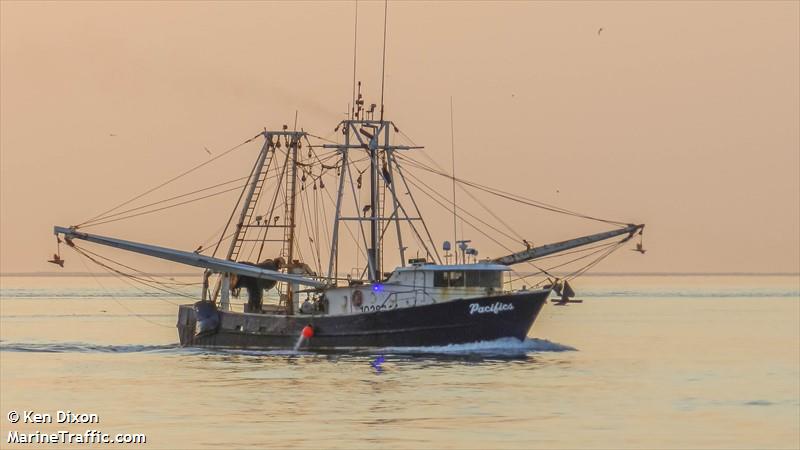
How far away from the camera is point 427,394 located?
59.1 meters

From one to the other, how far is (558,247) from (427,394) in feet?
79.0

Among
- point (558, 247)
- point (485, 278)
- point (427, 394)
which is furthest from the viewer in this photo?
point (558, 247)

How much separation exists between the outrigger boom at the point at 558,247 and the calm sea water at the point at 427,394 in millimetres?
4255

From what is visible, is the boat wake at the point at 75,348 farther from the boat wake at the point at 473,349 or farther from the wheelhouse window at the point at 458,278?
the wheelhouse window at the point at 458,278

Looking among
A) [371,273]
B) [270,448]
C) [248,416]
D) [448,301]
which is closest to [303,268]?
[371,273]

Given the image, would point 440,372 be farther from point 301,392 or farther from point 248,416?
point 248,416

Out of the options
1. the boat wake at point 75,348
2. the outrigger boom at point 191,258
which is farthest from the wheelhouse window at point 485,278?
the boat wake at point 75,348

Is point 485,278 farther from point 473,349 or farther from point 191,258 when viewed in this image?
point 191,258

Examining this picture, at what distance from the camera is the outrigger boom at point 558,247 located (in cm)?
8094

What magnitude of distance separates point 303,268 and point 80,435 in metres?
36.2

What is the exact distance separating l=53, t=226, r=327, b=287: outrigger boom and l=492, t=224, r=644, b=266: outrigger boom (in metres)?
8.99

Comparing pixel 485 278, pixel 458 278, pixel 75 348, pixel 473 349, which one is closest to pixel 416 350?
pixel 473 349

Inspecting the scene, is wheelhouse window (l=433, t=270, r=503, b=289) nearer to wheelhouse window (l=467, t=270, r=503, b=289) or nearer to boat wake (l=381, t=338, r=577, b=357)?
wheelhouse window (l=467, t=270, r=503, b=289)

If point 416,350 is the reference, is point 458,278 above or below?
above
